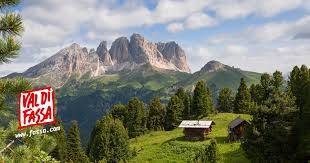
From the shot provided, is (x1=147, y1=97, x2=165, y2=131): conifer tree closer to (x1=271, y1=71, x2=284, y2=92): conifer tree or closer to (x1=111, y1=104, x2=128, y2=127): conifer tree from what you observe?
(x1=111, y1=104, x2=128, y2=127): conifer tree

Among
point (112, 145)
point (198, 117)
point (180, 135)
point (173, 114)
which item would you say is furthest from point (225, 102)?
point (112, 145)

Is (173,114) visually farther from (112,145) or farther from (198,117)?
(112,145)

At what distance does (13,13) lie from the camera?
10.4 m

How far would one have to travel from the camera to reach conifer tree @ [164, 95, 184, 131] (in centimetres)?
12731

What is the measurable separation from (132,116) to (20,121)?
119 m

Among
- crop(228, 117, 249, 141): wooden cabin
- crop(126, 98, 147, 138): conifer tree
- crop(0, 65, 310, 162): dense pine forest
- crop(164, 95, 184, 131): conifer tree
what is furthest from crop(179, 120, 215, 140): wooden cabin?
crop(126, 98, 147, 138): conifer tree

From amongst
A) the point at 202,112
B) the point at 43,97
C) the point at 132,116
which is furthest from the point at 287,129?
the point at 132,116

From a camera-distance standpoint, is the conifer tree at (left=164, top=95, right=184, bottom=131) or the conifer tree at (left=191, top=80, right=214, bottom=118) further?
the conifer tree at (left=164, top=95, right=184, bottom=131)

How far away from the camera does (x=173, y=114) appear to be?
418ft

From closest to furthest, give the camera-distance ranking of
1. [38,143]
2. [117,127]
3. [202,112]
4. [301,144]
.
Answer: [38,143] → [301,144] → [117,127] → [202,112]

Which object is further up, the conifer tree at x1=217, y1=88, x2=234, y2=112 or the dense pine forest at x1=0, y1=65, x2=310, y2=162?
the conifer tree at x1=217, y1=88, x2=234, y2=112

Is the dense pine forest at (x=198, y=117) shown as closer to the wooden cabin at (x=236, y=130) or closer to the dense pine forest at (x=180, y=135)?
the dense pine forest at (x=180, y=135)

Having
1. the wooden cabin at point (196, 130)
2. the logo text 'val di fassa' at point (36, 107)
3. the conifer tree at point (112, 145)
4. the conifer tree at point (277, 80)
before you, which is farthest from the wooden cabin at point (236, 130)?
the logo text 'val di fassa' at point (36, 107)

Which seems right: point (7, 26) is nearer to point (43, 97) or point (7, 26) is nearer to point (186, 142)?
point (43, 97)
